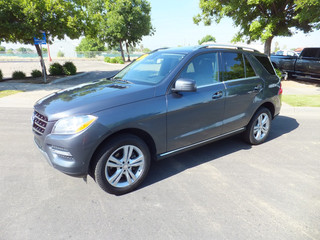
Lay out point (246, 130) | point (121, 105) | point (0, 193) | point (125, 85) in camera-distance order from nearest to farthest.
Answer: point (121, 105)
point (0, 193)
point (125, 85)
point (246, 130)

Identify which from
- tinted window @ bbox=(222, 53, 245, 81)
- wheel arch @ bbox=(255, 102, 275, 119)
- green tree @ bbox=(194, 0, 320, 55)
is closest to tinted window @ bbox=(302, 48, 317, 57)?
green tree @ bbox=(194, 0, 320, 55)

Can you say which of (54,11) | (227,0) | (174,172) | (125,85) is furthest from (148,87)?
(54,11)

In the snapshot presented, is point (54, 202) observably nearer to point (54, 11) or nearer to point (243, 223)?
point (243, 223)

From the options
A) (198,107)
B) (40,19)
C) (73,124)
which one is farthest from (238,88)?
(40,19)

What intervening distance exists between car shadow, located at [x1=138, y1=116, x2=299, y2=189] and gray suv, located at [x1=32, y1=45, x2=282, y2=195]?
383mm

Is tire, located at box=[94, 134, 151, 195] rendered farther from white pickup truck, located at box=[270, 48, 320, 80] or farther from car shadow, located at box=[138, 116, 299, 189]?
white pickup truck, located at box=[270, 48, 320, 80]

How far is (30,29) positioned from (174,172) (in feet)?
40.0

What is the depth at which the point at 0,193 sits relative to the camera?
9.70 feet

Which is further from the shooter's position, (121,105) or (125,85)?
(125,85)

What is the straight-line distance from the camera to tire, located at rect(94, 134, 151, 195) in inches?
107

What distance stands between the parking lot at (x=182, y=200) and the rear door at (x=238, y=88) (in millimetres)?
657

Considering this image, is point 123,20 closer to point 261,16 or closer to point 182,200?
point 261,16

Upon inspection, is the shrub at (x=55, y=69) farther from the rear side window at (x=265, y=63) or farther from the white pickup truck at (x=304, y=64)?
the rear side window at (x=265, y=63)

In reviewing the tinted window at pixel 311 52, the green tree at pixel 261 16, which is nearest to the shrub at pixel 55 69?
the green tree at pixel 261 16
